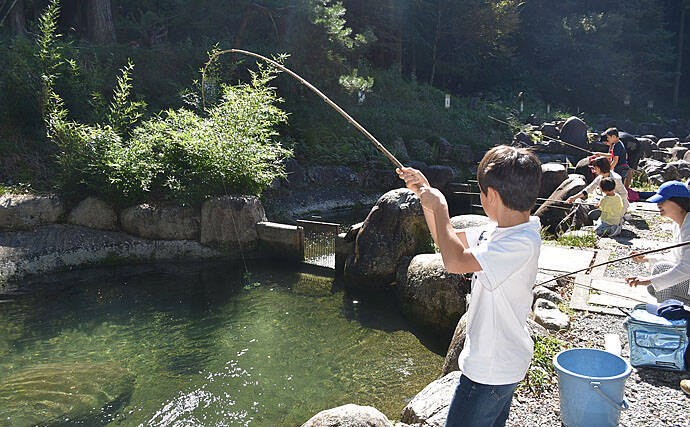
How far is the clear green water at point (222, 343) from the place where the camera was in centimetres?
457

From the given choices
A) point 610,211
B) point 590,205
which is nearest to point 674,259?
point 610,211

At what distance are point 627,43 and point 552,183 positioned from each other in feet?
99.1

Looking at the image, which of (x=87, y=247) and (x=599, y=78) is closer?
(x=87, y=247)

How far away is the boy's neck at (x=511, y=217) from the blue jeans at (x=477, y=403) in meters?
0.62

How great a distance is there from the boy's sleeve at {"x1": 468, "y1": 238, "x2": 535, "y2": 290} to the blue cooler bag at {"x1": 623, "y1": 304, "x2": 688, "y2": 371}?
2041 mm

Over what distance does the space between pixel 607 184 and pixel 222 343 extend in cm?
552

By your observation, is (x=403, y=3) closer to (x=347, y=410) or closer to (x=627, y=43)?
(x=627, y=43)

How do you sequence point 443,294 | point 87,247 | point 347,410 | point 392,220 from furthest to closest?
1. point 87,247
2. point 392,220
3. point 443,294
4. point 347,410

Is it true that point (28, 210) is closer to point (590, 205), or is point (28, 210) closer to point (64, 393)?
point (64, 393)

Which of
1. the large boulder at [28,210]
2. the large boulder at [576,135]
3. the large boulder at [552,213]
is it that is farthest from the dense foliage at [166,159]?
the large boulder at [576,135]

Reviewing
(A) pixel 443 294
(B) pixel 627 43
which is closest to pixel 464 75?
(B) pixel 627 43

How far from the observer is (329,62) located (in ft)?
45.0

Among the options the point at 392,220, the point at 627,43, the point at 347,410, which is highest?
the point at 627,43

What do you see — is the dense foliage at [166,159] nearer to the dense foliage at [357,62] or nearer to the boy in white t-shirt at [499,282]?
the dense foliage at [357,62]
